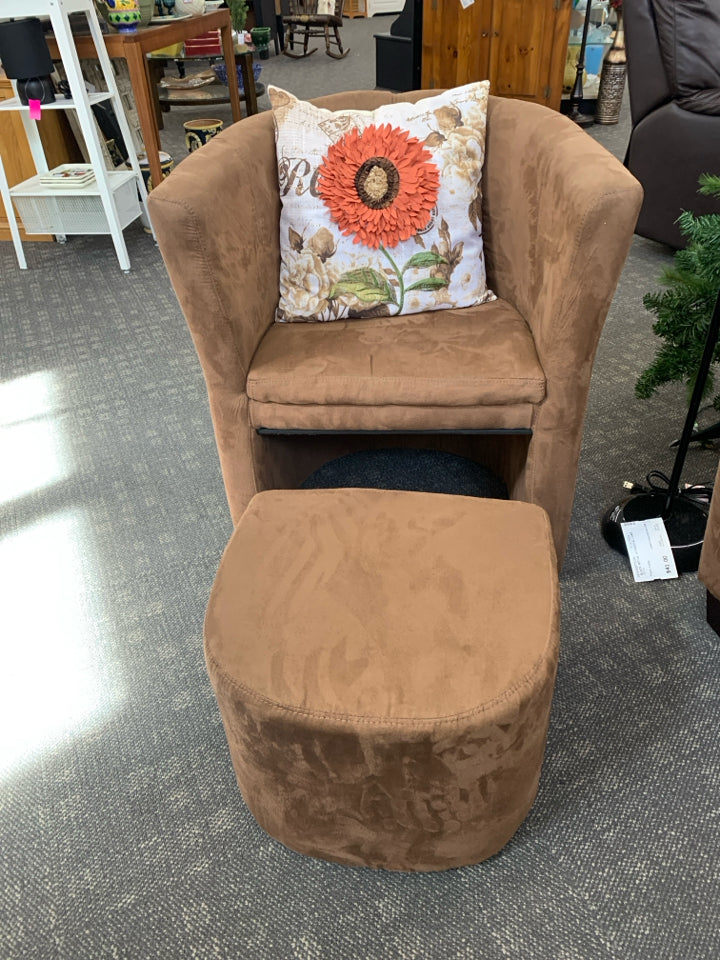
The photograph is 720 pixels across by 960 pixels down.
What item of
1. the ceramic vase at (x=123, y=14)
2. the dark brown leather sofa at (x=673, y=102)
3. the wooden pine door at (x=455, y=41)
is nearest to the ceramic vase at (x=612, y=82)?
the wooden pine door at (x=455, y=41)

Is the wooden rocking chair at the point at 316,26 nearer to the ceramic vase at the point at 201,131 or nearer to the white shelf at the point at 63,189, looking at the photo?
the ceramic vase at the point at 201,131

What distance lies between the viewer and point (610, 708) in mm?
1207

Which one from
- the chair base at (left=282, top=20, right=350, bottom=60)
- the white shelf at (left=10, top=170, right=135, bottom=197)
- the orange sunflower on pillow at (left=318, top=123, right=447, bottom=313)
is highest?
the orange sunflower on pillow at (left=318, top=123, right=447, bottom=313)

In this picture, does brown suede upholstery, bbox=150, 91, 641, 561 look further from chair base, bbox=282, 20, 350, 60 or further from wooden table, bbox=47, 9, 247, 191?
chair base, bbox=282, 20, 350, 60

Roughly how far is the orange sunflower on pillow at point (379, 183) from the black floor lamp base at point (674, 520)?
2.29 ft

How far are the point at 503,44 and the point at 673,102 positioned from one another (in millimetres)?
1993

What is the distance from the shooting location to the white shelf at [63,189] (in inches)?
111

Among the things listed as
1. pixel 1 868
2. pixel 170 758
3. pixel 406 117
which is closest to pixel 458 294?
pixel 406 117

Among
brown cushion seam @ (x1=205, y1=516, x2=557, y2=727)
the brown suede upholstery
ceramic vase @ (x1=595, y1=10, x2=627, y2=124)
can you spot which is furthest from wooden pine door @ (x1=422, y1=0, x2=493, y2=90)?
brown cushion seam @ (x1=205, y1=516, x2=557, y2=727)

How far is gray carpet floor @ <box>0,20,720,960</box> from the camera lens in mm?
947

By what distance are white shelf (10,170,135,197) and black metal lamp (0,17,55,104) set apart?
0.36m

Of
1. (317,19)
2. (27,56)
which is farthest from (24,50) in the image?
(317,19)

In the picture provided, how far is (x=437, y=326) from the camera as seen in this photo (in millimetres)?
1439

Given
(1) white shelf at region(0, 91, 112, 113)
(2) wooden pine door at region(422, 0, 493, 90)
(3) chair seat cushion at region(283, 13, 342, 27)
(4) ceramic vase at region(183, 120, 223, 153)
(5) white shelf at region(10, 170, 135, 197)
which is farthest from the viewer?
(3) chair seat cushion at region(283, 13, 342, 27)
